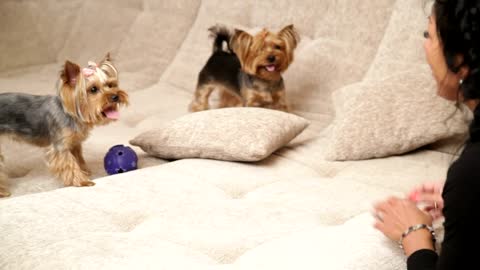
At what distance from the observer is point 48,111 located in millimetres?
2096

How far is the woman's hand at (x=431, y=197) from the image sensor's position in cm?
126

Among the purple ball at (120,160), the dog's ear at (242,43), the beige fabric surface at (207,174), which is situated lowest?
the purple ball at (120,160)

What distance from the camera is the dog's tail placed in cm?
289

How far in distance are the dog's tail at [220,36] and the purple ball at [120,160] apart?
3.20 feet

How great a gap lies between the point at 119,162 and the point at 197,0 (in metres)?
1.63

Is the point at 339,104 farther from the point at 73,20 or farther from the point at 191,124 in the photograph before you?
the point at 73,20

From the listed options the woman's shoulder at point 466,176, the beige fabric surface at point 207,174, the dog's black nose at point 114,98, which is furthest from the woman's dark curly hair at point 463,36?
the dog's black nose at point 114,98

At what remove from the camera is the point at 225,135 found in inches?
79.1

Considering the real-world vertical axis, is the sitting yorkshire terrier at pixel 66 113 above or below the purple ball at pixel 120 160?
above

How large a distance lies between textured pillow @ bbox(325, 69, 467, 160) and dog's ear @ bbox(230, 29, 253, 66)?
85 centimetres

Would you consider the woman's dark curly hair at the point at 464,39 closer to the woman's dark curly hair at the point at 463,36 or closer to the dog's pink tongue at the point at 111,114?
the woman's dark curly hair at the point at 463,36

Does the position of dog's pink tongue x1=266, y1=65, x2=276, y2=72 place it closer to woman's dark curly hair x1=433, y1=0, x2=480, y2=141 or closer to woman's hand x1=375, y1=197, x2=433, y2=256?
woman's hand x1=375, y1=197, x2=433, y2=256


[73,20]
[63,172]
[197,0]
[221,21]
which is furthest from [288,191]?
[73,20]

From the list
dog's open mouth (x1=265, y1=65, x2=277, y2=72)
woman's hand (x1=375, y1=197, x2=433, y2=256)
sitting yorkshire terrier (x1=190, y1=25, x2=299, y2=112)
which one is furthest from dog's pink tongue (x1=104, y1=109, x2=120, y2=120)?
woman's hand (x1=375, y1=197, x2=433, y2=256)
